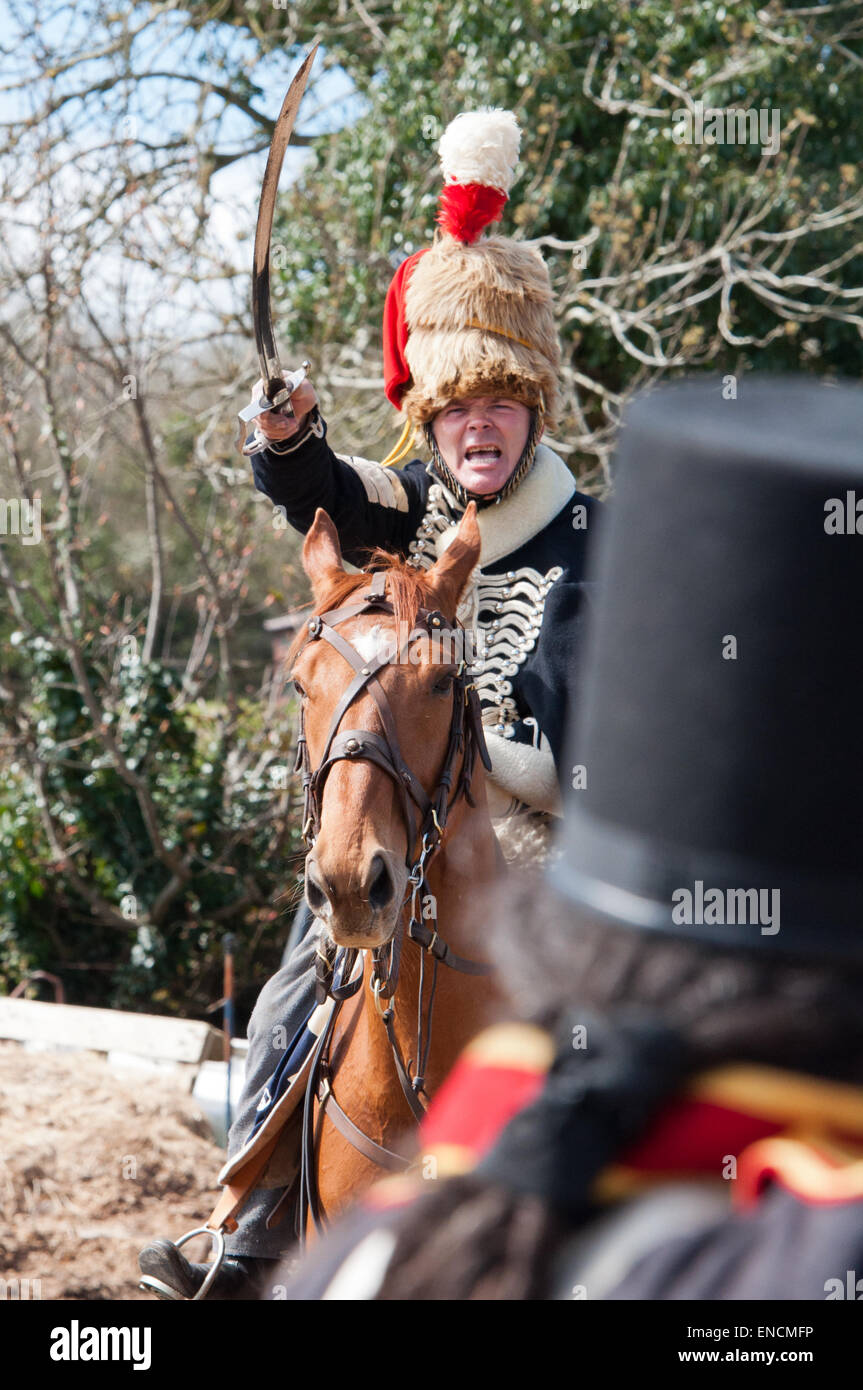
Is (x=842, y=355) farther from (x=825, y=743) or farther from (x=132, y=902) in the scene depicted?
(x=825, y=743)

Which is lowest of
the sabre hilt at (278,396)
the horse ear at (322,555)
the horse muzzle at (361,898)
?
the horse muzzle at (361,898)

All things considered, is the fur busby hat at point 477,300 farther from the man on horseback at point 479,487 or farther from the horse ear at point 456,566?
the horse ear at point 456,566

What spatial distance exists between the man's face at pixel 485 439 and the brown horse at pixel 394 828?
0.55 meters

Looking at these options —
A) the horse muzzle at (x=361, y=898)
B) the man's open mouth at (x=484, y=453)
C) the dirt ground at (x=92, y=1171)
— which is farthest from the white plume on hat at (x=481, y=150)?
the dirt ground at (x=92, y=1171)

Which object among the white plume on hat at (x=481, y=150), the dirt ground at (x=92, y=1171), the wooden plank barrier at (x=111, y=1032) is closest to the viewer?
the white plume on hat at (x=481, y=150)

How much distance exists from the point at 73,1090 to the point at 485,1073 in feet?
15.6

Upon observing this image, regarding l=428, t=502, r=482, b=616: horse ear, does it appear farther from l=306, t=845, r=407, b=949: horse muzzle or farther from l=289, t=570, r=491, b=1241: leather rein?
l=306, t=845, r=407, b=949: horse muzzle

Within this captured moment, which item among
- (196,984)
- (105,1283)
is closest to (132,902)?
(196,984)

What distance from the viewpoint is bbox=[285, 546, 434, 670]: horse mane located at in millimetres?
2564

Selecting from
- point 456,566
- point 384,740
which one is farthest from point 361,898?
point 456,566

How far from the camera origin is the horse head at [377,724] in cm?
229

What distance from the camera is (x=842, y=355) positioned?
8.82 meters

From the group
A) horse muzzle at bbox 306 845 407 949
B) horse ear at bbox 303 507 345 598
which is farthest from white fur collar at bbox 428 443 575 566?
horse muzzle at bbox 306 845 407 949

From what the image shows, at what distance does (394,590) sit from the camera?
2.59 meters
